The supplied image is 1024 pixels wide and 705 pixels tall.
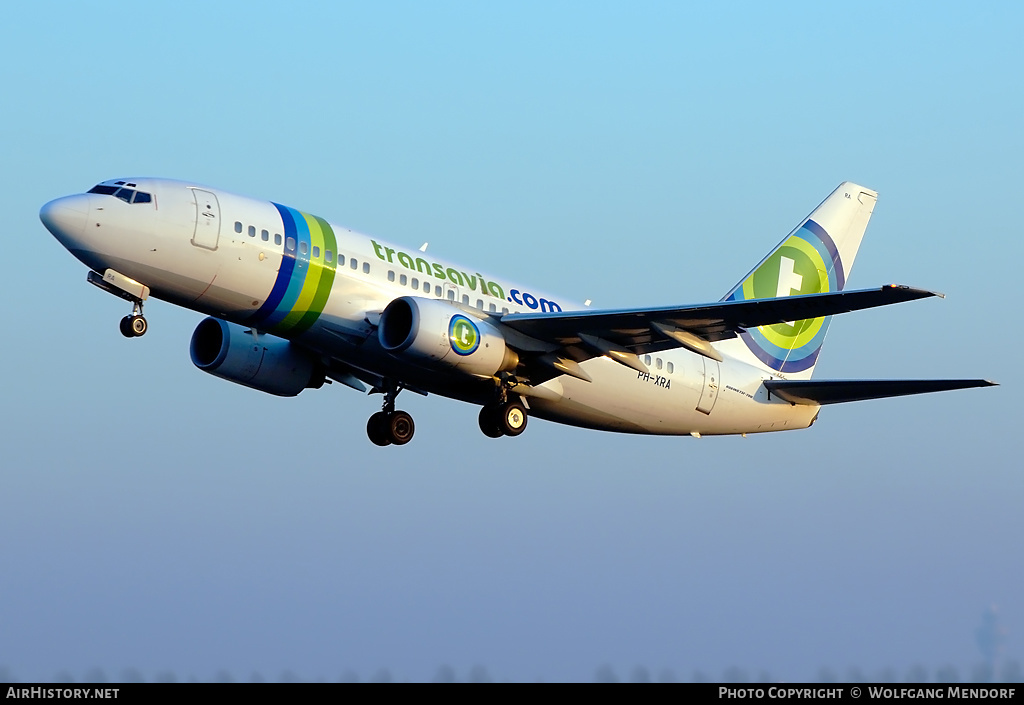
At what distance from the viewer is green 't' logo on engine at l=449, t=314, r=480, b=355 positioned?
33656mm

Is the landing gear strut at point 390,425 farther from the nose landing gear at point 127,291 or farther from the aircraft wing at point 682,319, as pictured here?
the nose landing gear at point 127,291

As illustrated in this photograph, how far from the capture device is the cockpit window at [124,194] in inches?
1281

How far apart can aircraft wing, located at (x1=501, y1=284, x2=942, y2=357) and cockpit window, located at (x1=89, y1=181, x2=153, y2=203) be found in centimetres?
899

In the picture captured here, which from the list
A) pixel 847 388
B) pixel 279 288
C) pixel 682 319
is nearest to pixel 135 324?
pixel 279 288

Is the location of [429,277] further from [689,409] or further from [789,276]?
[789,276]

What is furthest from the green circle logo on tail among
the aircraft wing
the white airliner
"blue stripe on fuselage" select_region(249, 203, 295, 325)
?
"blue stripe on fuselage" select_region(249, 203, 295, 325)

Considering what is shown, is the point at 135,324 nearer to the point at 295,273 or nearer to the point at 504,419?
the point at 295,273

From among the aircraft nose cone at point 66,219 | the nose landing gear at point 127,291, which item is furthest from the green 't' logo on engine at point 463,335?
the aircraft nose cone at point 66,219
